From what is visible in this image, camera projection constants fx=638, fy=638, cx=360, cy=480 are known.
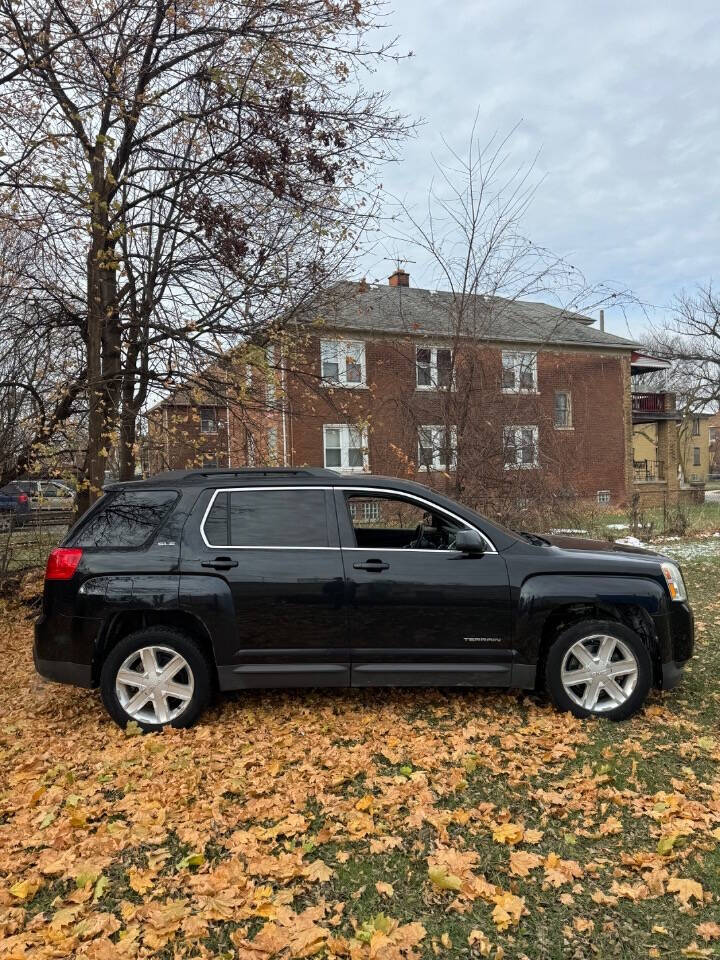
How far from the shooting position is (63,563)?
15.0ft

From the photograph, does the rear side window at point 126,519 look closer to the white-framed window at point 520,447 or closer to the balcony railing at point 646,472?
the white-framed window at point 520,447

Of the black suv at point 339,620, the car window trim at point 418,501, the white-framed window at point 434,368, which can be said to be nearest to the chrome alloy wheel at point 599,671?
the black suv at point 339,620

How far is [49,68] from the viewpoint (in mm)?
6496

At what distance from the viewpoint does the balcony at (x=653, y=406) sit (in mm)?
31359

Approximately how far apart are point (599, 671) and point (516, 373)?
827cm

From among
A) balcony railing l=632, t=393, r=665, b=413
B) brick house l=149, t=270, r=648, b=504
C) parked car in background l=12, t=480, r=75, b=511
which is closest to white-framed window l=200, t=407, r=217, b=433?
brick house l=149, t=270, r=648, b=504

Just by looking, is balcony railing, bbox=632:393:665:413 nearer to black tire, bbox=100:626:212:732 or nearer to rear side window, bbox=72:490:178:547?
rear side window, bbox=72:490:178:547

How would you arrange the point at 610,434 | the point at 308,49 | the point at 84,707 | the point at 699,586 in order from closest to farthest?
the point at 84,707, the point at 308,49, the point at 699,586, the point at 610,434

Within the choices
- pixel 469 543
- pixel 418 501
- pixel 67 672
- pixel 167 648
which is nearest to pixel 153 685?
pixel 167 648

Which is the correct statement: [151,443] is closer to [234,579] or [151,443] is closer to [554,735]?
[234,579]

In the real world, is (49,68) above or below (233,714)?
above

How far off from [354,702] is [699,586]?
21.4 ft

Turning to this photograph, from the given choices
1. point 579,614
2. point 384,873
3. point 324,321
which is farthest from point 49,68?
point 384,873

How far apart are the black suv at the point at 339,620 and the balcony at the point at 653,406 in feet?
97.0
